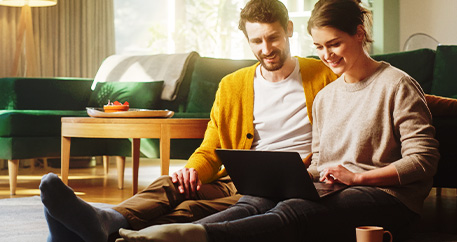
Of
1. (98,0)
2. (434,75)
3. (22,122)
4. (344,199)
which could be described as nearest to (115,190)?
(22,122)

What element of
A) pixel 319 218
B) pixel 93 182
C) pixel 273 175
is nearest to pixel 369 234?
pixel 319 218

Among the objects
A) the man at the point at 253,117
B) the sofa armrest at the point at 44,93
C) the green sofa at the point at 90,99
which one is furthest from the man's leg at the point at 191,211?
the sofa armrest at the point at 44,93

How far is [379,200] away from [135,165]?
6.44 ft

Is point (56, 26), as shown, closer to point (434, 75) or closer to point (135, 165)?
point (135, 165)

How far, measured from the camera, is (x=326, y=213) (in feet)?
5.05

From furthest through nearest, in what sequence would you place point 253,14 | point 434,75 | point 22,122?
1. point 22,122
2. point 434,75
3. point 253,14

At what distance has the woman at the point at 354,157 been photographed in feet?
4.94

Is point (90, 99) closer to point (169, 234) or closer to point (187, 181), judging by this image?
point (187, 181)

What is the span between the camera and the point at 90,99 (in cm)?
425

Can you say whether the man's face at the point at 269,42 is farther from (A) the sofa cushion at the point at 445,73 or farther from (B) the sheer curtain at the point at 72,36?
(B) the sheer curtain at the point at 72,36

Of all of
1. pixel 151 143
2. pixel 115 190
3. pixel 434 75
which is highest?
pixel 434 75

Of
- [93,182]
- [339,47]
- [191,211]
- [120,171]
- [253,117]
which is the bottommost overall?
[93,182]

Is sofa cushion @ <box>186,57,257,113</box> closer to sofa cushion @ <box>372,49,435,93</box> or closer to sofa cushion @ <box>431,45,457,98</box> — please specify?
sofa cushion @ <box>372,49,435,93</box>

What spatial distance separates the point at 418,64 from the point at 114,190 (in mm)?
1866
